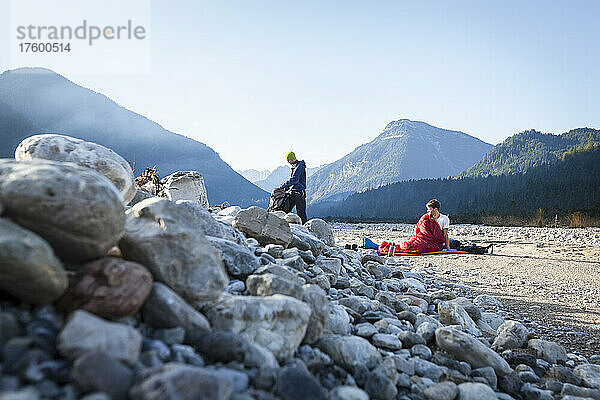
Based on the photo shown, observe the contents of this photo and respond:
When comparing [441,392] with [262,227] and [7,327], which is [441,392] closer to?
[7,327]

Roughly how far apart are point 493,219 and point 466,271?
23148 mm

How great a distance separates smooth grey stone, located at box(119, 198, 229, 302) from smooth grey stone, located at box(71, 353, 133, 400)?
631 millimetres

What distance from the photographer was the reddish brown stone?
153cm

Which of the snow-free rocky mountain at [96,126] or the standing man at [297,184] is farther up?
the snow-free rocky mountain at [96,126]

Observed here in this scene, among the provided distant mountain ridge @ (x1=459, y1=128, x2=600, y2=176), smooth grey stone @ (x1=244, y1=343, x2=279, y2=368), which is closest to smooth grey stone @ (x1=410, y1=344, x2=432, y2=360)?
smooth grey stone @ (x1=244, y1=343, x2=279, y2=368)

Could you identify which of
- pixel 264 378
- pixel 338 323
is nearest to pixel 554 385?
pixel 338 323

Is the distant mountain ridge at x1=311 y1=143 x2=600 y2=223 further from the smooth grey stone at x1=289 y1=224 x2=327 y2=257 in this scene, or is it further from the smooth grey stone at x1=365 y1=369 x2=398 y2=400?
the smooth grey stone at x1=365 y1=369 x2=398 y2=400

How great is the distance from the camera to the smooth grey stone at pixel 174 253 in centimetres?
186

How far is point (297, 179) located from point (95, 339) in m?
7.87

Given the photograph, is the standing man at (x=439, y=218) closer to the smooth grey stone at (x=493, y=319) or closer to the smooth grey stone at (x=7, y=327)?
the smooth grey stone at (x=493, y=319)

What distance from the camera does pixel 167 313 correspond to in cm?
170

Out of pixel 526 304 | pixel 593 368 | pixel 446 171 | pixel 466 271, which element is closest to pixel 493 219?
pixel 466 271

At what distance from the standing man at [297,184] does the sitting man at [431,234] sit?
3.31m

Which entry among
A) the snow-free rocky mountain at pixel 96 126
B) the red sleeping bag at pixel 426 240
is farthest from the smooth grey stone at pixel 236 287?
the snow-free rocky mountain at pixel 96 126
